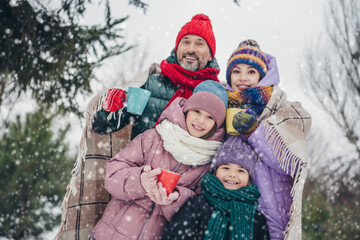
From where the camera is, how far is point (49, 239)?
647 cm

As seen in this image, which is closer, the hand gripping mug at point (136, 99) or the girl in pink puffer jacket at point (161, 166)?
the girl in pink puffer jacket at point (161, 166)

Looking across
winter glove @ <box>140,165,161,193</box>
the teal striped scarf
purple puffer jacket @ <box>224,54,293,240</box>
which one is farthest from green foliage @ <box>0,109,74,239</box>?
purple puffer jacket @ <box>224,54,293,240</box>

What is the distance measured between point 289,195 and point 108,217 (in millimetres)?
1317

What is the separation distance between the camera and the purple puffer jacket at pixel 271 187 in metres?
1.82

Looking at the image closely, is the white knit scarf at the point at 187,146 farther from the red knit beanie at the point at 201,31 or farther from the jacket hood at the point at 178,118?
the red knit beanie at the point at 201,31

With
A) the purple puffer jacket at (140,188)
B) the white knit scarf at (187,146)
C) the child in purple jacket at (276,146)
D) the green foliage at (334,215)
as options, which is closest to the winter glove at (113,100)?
the purple puffer jacket at (140,188)

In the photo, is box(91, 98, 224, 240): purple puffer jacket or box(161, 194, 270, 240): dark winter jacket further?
box(91, 98, 224, 240): purple puffer jacket

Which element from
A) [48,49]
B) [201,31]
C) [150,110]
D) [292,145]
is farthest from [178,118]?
[48,49]

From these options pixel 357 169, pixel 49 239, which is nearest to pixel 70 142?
pixel 49 239

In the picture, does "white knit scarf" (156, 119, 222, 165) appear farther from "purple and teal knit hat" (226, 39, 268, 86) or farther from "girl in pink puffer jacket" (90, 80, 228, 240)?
"purple and teal knit hat" (226, 39, 268, 86)

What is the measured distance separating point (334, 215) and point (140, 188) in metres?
8.76

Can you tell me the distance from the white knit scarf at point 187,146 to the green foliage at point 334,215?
6.44 m

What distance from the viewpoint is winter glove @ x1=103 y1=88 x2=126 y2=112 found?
206 centimetres

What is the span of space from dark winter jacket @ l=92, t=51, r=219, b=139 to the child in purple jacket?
76 centimetres
